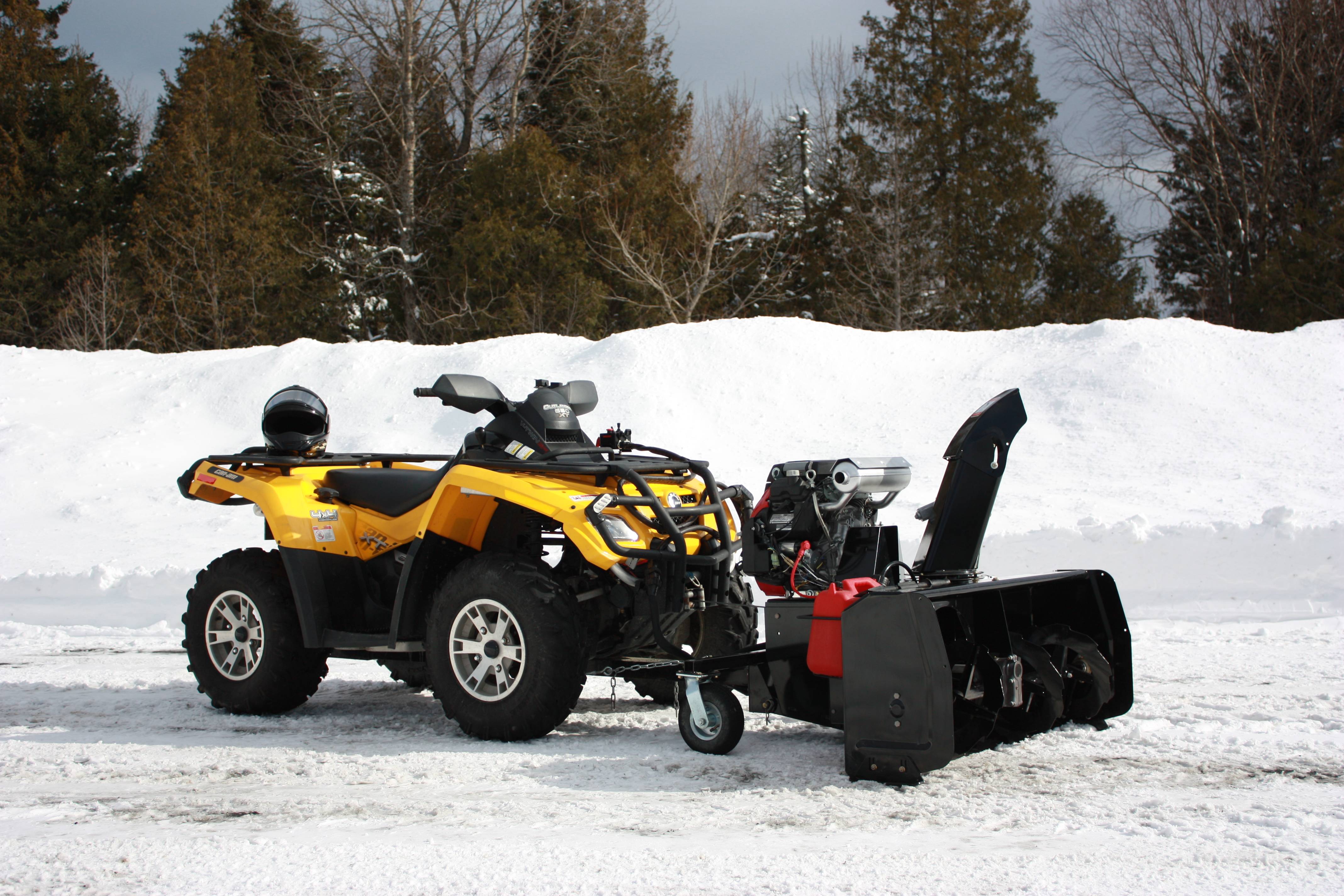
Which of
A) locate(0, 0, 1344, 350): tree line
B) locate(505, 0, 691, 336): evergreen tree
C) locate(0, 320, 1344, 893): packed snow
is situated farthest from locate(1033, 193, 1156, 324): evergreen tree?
locate(0, 320, 1344, 893): packed snow

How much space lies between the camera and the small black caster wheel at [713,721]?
4.68 meters

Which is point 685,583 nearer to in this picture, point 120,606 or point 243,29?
point 120,606

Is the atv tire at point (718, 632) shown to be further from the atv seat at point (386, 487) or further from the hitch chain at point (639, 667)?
the atv seat at point (386, 487)

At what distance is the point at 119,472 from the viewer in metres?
16.0

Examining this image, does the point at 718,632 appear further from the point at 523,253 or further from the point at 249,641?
the point at 523,253

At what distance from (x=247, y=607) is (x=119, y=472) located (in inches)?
454

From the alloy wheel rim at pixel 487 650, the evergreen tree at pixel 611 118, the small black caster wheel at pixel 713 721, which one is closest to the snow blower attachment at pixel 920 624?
the small black caster wheel at pixel 713 721

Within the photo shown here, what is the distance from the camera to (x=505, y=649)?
4941mm

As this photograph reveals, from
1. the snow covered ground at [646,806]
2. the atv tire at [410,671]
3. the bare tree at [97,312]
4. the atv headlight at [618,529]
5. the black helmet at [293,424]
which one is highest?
the bare tree at [97,312]

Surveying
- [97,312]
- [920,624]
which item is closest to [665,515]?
[920,624]

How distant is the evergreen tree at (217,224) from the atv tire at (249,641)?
76.6 ft

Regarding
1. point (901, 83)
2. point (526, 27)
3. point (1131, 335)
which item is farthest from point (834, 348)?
point (526, 27)

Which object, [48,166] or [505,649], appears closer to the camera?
[505,649]

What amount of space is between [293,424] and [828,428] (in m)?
11.0
